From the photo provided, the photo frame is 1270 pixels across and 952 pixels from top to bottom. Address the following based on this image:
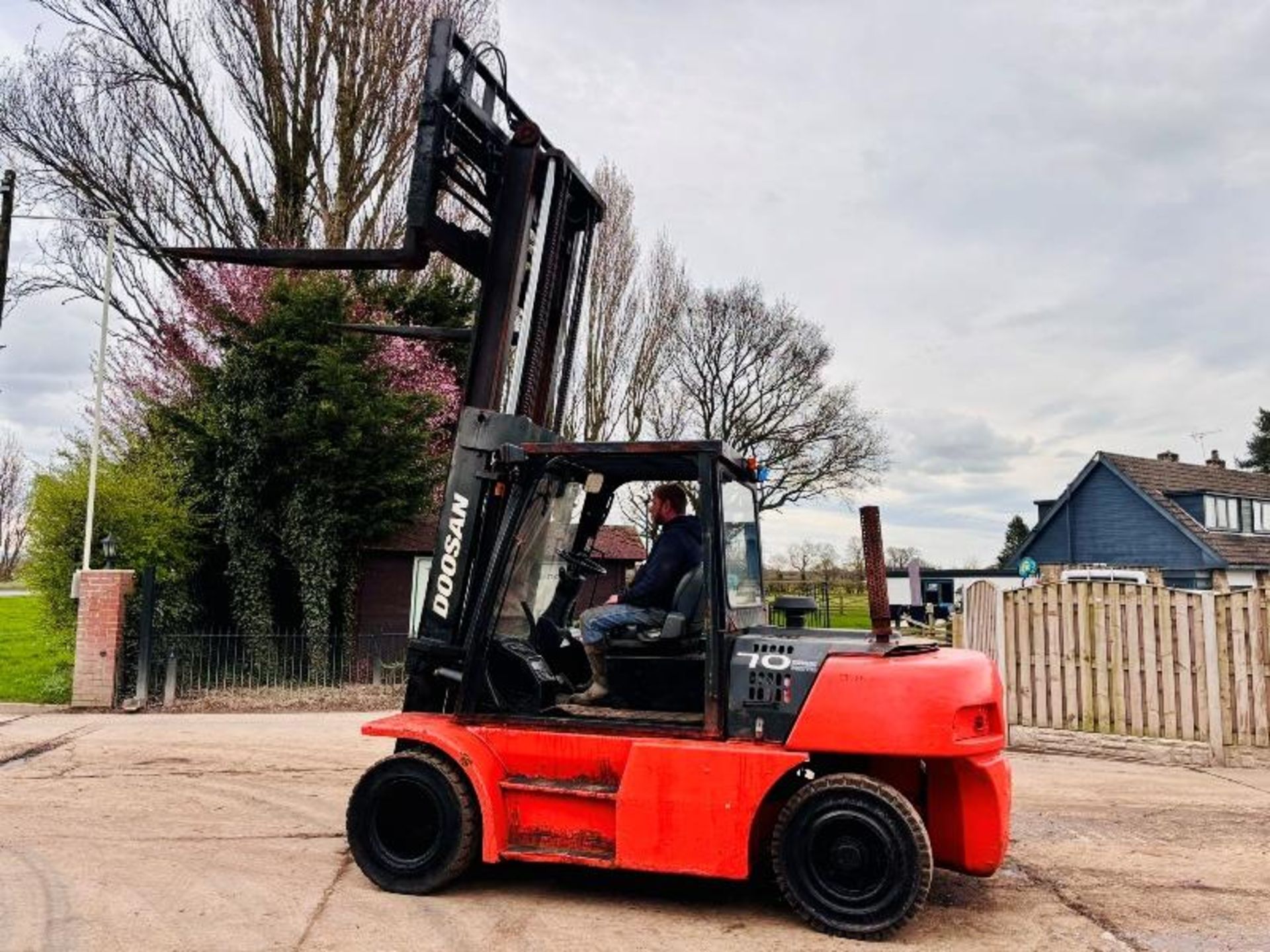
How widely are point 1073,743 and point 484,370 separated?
8.14 m

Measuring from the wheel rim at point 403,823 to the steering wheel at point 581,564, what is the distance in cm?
164

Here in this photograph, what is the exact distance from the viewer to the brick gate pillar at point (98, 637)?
13.6 metres

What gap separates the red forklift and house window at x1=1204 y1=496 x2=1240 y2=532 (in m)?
35.5

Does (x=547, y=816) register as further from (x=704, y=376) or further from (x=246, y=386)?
(x=704, y=376)

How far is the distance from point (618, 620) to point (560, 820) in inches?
44.2

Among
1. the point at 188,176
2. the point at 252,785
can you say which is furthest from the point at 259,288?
the point at 252,785

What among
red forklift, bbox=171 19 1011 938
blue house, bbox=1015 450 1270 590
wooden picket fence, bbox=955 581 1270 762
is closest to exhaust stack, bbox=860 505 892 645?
red forklift, bbox=171 19 1011 938

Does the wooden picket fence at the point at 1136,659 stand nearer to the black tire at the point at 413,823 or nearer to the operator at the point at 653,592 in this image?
the operator at the point at 653,592

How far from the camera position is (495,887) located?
5930mm

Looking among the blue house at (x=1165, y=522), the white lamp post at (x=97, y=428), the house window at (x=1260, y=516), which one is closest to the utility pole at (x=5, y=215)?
the white lamp post at (x=97, y=428)

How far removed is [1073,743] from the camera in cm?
1105

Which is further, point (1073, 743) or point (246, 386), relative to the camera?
point (246, 386)

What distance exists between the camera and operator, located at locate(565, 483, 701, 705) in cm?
572

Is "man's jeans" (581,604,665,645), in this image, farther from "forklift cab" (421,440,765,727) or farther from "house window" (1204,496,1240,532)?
"house window" (1204,496,1240,532)
